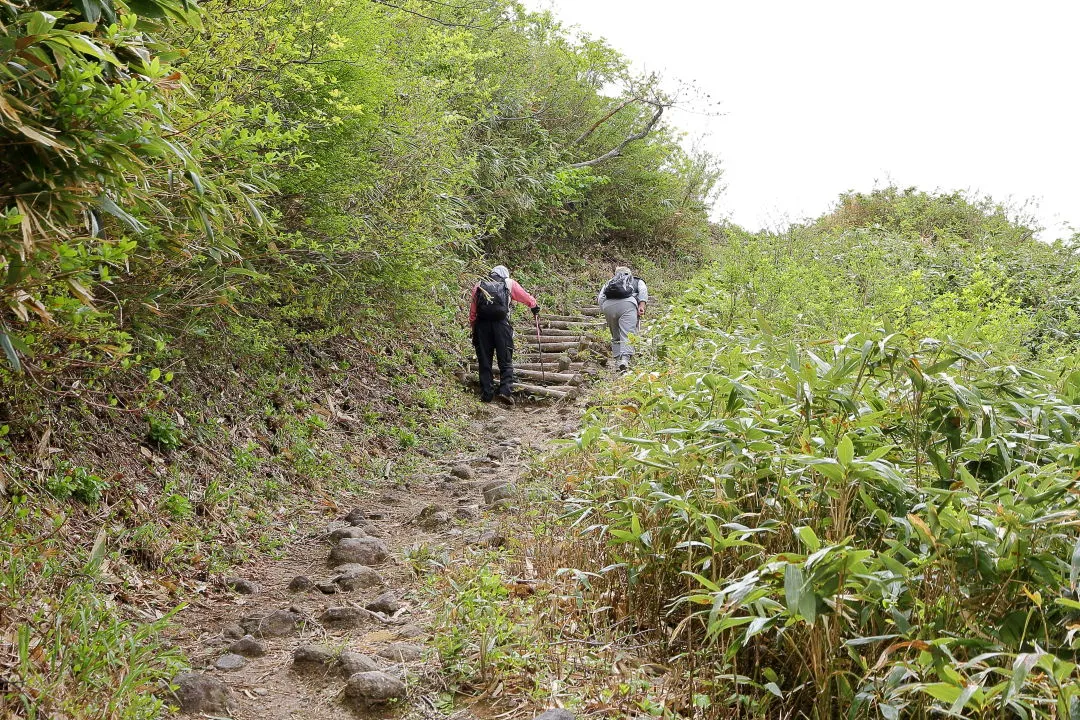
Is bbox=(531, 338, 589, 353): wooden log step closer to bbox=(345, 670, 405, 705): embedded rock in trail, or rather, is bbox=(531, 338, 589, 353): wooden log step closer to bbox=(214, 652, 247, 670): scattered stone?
bbox=(214, 652, 247, 670): scattered stone

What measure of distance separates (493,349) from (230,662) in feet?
24.3

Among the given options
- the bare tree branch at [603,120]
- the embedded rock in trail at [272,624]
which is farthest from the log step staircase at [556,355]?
the embedded rock in trail at [272,624]

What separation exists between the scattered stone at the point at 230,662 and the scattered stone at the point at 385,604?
0.74m

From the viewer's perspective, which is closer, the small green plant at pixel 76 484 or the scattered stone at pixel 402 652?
the scattered stone at pixel 402 652

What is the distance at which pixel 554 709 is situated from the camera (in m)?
2.88

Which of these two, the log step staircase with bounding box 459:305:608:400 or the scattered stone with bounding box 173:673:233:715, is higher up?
the log step staircase with bounding box 459:305:608:400

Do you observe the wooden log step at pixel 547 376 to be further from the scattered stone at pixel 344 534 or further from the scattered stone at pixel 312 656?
the scattered stone at pixel 312 656

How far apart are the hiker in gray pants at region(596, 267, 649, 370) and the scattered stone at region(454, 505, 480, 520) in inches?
228

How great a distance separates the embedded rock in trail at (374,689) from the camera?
3.20m

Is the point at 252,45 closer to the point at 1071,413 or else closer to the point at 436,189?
the point at 436,189

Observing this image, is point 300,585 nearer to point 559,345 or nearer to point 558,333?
point 559,345

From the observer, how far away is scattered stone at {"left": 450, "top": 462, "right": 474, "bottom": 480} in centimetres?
727

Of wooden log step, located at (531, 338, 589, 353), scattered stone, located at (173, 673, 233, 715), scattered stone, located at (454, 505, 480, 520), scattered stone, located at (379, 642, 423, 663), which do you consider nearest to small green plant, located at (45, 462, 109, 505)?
scattered stone, located at (173, 673, 233, 715)

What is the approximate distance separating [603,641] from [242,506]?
11.0ft
